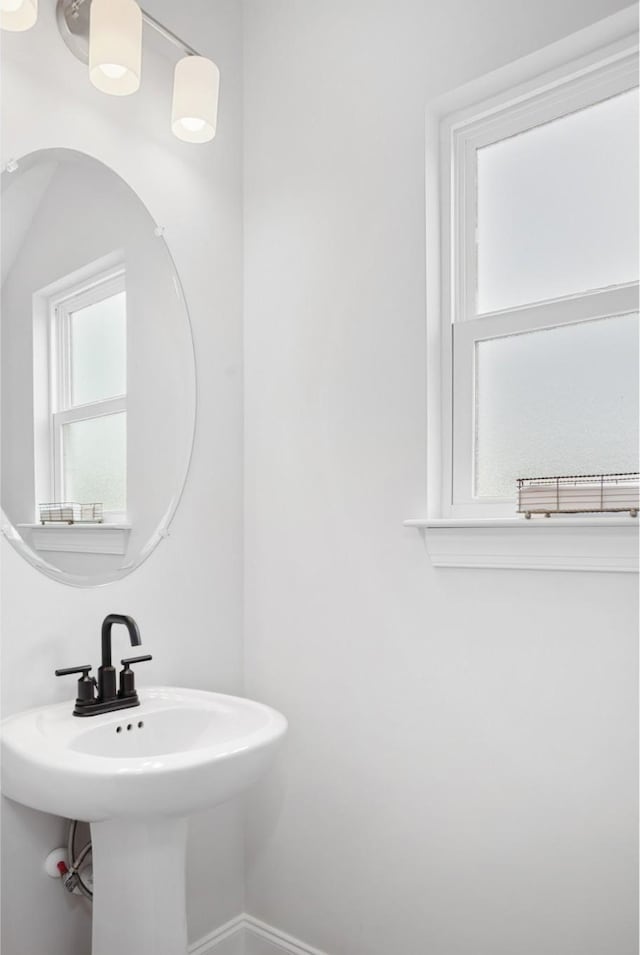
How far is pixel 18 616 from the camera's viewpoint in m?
1.39

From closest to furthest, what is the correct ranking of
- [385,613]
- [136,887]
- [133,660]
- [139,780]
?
1. [139,780]
2. [136,887]
3. [133,660]
4. [385,613]

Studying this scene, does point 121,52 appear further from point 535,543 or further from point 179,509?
point 535,543

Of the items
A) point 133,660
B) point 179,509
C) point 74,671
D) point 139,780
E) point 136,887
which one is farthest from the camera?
point 179,509

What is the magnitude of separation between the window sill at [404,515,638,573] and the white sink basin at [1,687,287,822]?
48cm

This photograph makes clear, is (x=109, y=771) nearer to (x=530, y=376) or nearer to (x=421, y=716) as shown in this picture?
A: (x=421, y=716)

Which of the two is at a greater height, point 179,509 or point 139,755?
point 179,509

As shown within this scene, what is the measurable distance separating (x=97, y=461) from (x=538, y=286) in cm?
100

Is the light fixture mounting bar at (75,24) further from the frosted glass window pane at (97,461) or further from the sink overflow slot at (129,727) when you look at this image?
the sink overflow slot at (129,727)

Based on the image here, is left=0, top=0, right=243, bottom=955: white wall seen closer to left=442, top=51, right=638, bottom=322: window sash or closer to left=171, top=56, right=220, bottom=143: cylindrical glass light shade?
left=171, top=56, right=220, bottom=143: cylindrical glass light shade

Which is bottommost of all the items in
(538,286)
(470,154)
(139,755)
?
(139,755)

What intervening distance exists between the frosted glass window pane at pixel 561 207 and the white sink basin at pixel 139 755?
102 centimetres

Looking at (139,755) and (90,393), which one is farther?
(90,393)

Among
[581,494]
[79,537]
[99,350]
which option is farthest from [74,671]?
[581,494]

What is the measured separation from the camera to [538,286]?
4.84 feet
